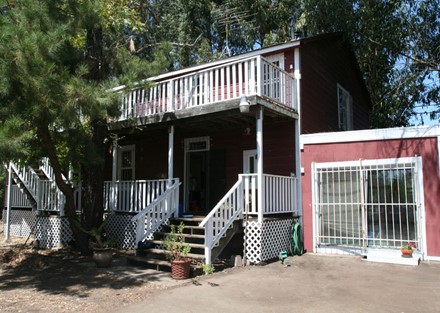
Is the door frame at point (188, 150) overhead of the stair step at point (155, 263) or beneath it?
overhead

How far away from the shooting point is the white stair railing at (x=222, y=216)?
340 inches

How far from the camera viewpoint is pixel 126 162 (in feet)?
51.4

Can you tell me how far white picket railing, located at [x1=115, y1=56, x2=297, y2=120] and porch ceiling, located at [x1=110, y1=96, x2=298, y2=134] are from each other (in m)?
0.21

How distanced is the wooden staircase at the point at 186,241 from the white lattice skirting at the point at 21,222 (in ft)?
25.2

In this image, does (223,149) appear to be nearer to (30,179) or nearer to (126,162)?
(126,162)

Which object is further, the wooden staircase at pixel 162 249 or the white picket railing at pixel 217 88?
the white picket railing at pixel 217 88

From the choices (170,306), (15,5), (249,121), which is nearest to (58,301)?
(170,306)

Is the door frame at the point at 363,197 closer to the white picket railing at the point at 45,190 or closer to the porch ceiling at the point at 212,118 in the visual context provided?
the porch ceiling at the point at 212,118

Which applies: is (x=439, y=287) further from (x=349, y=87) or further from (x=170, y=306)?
(x=349, y=87)

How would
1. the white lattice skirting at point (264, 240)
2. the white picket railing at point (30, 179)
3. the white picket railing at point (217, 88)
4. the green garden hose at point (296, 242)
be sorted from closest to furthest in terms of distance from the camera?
the white lattice skirting at point (264, 240)
the white picket railing at point (217, 88)
the green garden hose at point (296, 242)
the white picket railing at point (30, 179)

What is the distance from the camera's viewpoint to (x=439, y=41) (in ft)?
56.3

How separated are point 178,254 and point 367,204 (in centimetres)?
496

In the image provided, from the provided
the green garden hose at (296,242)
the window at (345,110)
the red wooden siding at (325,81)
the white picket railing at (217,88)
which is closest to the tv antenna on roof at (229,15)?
the red wooden siding at (325,81)

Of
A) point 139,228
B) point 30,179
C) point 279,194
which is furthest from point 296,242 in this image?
point 30,179
